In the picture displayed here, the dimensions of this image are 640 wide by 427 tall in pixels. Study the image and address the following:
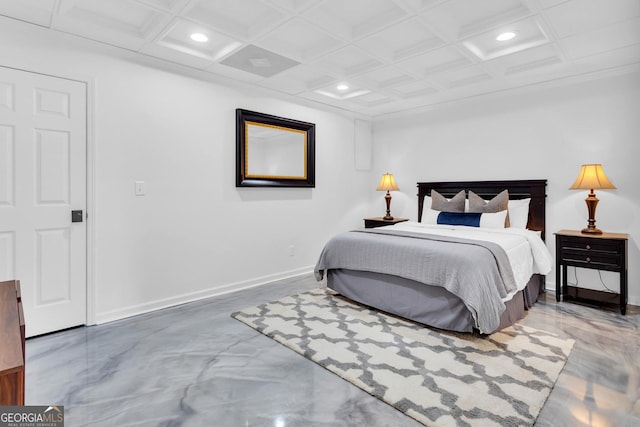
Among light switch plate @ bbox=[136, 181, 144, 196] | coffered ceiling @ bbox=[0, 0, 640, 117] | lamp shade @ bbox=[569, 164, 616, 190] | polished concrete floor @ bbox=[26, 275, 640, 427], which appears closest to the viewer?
polished concrete floor @ bbox=[26, 275, 640, 427]

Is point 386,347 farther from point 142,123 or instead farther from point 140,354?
point 142,123

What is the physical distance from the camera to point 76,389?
1926 millimetres

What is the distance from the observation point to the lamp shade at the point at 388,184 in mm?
5020

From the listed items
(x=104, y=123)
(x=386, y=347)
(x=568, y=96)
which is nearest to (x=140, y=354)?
(x=386, y=347)

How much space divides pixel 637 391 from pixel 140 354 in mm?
3022

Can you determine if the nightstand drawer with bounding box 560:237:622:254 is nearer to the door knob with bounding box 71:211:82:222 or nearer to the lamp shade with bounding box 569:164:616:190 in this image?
the lamp shade with bounding box 569:164:616:190

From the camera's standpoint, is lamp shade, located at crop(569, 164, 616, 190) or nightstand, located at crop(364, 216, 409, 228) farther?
nightstand, located at crop(364, 216, 409, 228)

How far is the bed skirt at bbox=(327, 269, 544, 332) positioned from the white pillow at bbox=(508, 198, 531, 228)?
63cm

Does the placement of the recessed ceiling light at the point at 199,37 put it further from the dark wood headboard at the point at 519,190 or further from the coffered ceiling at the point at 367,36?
the dark wood headboard at the point at 519,190

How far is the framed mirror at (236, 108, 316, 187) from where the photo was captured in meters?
3.79

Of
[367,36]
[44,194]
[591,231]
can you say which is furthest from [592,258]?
[44,194]

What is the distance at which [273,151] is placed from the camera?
4.11m

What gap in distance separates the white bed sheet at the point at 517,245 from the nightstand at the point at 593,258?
7.2 inches

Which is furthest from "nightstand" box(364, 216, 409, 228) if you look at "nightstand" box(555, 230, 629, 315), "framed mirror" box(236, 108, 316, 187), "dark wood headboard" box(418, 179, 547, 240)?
"nightstand" box(555, 230, 629, 315)
